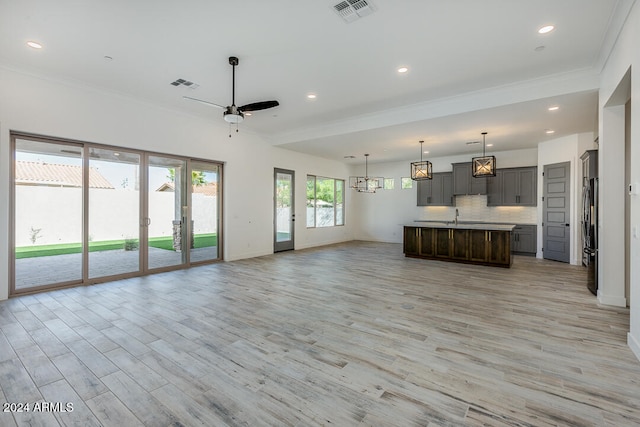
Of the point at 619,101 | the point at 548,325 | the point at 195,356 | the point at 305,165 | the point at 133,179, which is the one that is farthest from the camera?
the point at 305,165

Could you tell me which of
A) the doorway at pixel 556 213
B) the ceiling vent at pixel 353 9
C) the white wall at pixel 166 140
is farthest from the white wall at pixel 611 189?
the white wall at pixel 166 140

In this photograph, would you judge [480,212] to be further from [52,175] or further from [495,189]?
[52,175]

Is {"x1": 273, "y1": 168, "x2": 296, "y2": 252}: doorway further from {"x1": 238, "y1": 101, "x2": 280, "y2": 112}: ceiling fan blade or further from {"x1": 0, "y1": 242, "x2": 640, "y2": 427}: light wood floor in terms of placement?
{"x1": 238, "y1": 101, "x2": 280, "y2": 112}: ceiling fan blade

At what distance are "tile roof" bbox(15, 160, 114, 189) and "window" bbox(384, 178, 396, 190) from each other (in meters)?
9.01

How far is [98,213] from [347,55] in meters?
5.06

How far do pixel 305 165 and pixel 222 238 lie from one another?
12.6 feet

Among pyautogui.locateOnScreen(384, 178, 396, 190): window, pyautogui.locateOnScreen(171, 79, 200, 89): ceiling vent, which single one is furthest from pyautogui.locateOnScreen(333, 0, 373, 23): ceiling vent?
pyautogui.locateOnScreen(384, 178, 396, 190): window

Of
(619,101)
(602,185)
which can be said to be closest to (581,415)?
(602,185)

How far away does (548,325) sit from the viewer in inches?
133

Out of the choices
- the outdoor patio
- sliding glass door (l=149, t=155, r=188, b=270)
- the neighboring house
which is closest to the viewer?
the outdoor patio

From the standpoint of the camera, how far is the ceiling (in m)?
3.08

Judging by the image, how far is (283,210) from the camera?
906cm

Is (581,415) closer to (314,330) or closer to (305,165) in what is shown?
(314,330)

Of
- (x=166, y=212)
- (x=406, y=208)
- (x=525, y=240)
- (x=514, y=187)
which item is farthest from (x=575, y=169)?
(x=166, y=212)
